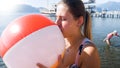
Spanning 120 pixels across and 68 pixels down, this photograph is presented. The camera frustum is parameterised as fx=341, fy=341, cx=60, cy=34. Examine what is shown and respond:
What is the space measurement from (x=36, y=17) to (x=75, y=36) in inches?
15.2

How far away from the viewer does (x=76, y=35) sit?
9.86ft

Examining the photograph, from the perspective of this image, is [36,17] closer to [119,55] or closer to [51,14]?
[119,55]

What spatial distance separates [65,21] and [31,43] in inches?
14.1

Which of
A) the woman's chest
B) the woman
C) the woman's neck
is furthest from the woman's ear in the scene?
the woman's chest

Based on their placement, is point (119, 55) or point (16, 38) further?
point (119, 55)

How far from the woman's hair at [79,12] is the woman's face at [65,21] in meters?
0.04

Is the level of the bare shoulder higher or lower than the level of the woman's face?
lower

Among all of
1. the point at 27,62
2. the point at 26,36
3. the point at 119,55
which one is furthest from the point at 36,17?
the point at 119,55

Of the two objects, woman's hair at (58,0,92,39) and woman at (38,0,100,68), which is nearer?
woman at (38,0,100,68)

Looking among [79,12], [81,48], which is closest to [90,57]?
[81,48]

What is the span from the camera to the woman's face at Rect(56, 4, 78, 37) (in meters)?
2.91

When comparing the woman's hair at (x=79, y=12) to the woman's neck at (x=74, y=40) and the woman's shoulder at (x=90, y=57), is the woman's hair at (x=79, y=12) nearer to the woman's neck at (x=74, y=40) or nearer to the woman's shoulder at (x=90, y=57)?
the woman's neck at (x=74, y=40)

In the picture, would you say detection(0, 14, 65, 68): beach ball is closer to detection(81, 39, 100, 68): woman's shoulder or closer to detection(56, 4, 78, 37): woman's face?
detection(56, 4, 78, 37): woman's face

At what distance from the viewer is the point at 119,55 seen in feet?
59.1
